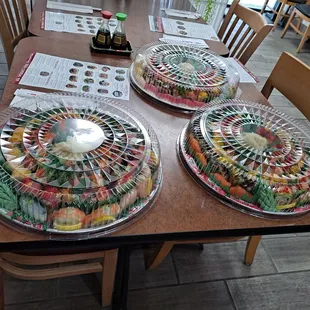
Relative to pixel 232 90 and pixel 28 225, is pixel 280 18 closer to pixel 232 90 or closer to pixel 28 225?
pixel 232 90

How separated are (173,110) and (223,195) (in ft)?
1.32

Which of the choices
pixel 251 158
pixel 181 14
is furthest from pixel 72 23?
pixel 251 158

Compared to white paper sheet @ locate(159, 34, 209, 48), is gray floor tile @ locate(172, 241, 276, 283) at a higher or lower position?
lower

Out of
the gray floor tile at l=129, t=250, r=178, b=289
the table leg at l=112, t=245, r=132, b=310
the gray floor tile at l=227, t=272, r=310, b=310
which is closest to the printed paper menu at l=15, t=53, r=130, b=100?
the table leg at l=112, t=245, r=132, b=310

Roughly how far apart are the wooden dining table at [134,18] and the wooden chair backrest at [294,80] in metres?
0.29

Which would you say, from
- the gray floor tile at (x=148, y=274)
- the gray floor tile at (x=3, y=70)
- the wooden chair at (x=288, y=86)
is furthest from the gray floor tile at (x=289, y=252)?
the gray floor tile at (x=3, y=70)

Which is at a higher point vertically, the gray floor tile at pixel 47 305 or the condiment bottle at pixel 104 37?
the condiment bottle at pixel 104 37

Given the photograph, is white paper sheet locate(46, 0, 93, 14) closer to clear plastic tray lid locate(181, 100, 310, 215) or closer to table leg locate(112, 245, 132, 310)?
clear plastic tray lid locate(181, 100, 310, 215)

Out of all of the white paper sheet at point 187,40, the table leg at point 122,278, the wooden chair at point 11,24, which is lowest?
the table leg at point 122,278

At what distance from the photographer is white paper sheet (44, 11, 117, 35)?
4.85 feet

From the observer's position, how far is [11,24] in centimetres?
166

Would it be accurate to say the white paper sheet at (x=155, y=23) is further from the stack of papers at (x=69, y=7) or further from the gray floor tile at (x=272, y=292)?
the gray floor tile at (x=272, y=292)

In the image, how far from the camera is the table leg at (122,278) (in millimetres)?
1049

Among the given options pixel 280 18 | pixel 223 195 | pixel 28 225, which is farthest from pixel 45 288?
pixel 280 18
